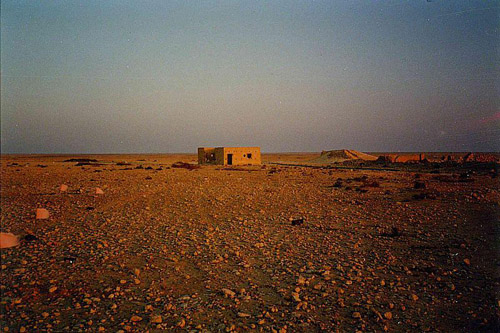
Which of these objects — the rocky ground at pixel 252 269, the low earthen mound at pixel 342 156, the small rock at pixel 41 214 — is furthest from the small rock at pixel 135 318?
the low earthen mound at pixel 342 156

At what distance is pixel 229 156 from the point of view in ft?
Result: 129

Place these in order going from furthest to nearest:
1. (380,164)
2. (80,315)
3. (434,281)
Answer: (380,164)
(434,281)
(80,315)

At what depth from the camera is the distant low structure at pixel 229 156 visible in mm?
39281

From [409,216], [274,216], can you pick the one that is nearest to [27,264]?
[274,216]

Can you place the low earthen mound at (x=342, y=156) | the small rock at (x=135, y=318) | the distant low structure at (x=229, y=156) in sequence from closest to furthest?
the small rock at (x=135, y=318), the distant low structure at (x=229, y=156), the low earthen mound at (x=342, y=156)

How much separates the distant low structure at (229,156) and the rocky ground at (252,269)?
95.3 ft

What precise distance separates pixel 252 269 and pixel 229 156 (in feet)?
112

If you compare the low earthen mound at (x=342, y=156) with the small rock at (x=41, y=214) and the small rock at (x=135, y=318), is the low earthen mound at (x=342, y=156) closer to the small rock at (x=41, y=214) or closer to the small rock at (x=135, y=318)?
the small rock at (x=41, y=214)

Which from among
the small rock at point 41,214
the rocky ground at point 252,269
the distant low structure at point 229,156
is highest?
the distant low structure at point 229,156

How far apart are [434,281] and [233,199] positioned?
8.16 m

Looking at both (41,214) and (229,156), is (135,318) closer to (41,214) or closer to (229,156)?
(41,214)

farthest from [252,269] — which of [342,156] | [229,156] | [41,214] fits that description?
[342,156]

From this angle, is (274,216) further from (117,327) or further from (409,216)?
(117,327)

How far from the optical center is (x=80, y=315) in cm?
402
